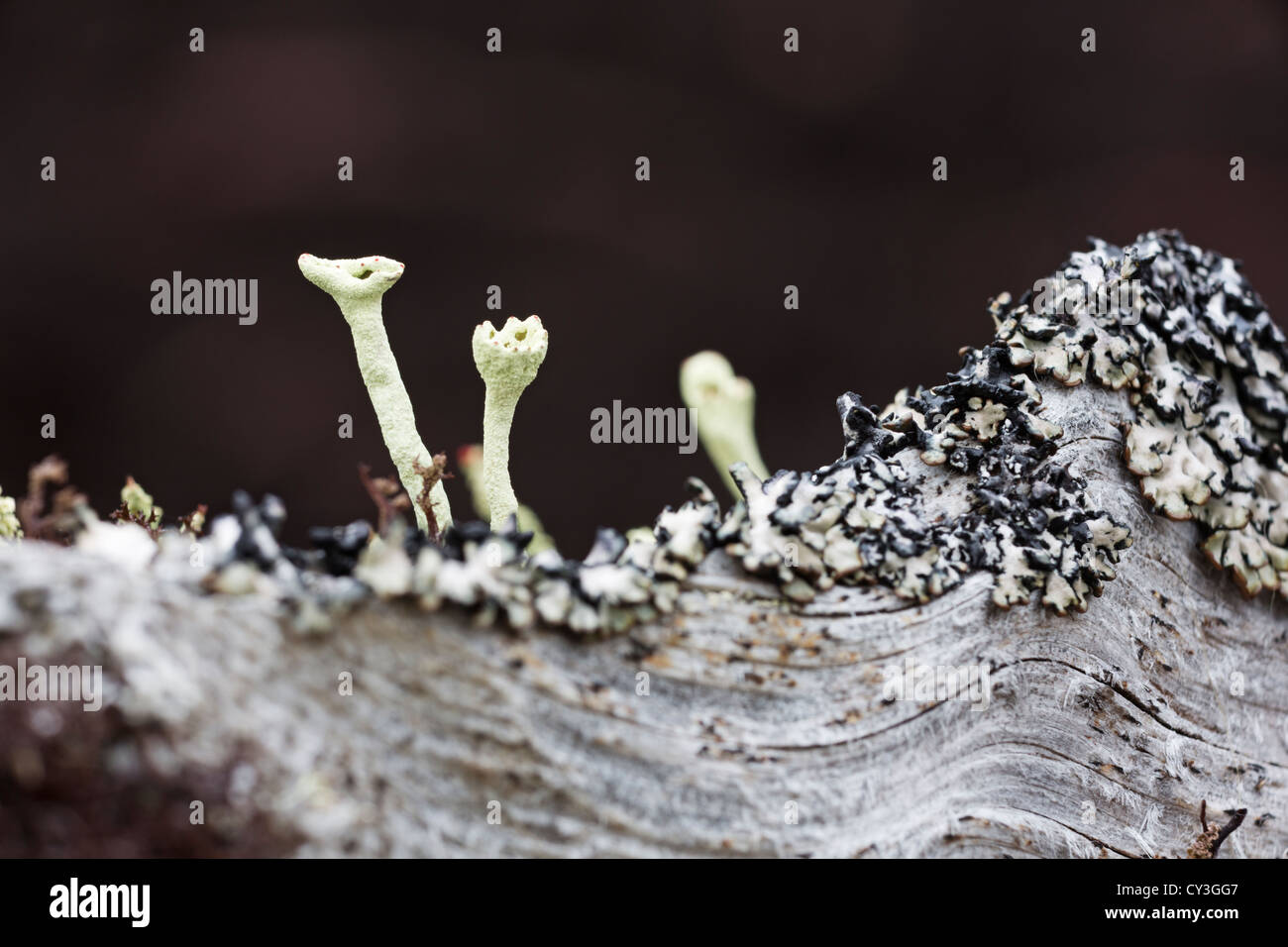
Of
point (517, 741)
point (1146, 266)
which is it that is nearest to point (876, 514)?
point (517, 741)

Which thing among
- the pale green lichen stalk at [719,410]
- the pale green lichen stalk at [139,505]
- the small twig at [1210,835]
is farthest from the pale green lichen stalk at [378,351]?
the small twig at [1210,835]

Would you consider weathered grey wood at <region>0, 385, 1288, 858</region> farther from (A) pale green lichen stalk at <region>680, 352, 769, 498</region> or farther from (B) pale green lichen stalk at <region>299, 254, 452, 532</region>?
(A) pale green lichen stalk at <region>680, 352, 769, 498</region>

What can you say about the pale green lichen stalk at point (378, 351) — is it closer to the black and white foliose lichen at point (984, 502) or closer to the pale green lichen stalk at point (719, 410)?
the black and white foliose lichen at point (984, 502)

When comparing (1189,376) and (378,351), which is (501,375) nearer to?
(378,351)

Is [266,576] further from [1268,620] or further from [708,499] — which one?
[1268,620]

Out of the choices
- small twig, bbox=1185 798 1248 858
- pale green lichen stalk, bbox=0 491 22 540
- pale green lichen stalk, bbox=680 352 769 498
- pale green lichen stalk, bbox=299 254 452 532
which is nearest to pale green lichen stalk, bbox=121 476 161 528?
pale green lichen stalk, bbox=0 491 22 540
